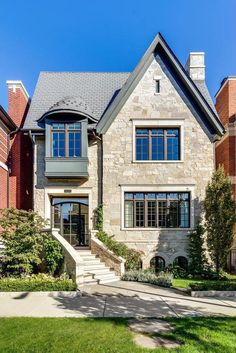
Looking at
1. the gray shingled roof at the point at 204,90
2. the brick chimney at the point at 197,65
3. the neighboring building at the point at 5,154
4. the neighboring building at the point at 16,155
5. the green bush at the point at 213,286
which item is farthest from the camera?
the brick chimney at the point at 197,65

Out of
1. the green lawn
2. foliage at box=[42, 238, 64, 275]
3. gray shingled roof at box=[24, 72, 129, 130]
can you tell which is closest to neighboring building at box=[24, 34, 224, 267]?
gray shingled roof at box=[24, 72, 129, 130]

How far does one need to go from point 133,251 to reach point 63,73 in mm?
12328

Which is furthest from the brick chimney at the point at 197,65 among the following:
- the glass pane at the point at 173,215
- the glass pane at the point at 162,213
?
the glass pane at the point at 162,213

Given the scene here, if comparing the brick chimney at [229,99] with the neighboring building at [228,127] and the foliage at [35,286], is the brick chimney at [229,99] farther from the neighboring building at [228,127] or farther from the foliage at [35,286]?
the foliage at [35,286]

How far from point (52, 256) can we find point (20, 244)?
4.52ft

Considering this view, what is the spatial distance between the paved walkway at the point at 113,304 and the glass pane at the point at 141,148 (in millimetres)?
7655

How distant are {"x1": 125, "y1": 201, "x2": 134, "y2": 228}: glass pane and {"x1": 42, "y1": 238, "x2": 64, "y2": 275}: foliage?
4492 mm

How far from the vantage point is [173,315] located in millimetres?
7543

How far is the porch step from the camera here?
1231 centimetres

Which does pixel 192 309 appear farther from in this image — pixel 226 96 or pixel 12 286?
pixel 226 96

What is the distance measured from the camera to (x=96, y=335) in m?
5.97

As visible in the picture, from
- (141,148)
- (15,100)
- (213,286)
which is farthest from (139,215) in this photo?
(15,100)

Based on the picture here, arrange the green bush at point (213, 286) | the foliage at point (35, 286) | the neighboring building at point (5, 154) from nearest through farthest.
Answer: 1. the foliage at point (35, 286)
2. the green bush at point (213, 286)
3. the neighboring building at point (5, 154)

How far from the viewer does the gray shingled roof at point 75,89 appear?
58.3ft
